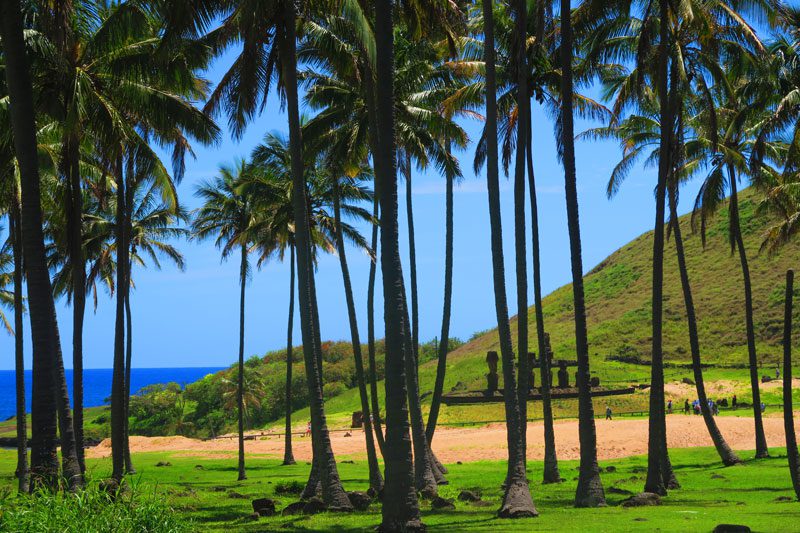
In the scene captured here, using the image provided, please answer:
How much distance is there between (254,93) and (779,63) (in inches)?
569

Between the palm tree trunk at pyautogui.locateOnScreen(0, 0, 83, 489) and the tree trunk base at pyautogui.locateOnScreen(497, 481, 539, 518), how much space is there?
830 centimetres

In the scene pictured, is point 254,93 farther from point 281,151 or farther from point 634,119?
point 634,119

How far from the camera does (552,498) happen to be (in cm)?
2188

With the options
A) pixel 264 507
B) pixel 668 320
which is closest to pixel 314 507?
pixel 264 507

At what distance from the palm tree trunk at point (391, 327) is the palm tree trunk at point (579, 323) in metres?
5.40

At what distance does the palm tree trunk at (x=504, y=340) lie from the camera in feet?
59.1

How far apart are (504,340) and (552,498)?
5235 millimetres

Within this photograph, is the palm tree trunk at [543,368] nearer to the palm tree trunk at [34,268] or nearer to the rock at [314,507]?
the rock at [314,507]

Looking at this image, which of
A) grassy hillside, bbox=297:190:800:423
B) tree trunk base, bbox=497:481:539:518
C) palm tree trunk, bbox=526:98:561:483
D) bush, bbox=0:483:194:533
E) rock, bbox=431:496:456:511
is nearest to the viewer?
bush, bbox=0:483:194:533

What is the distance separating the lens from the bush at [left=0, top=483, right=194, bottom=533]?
10.5m

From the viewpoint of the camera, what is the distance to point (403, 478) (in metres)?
14.5

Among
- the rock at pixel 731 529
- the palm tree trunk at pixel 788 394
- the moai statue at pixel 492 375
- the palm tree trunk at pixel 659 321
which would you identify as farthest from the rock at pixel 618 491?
the moai statue at pixel 492 375

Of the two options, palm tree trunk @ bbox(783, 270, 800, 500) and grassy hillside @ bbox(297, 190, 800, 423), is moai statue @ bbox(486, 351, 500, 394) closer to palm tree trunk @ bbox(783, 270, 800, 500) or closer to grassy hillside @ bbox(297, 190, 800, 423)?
grassy hillside @ bbox(297, 190, 800, 423)

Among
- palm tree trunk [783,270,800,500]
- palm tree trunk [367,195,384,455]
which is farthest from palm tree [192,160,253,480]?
palm tree trunk [783,270,800,500]
